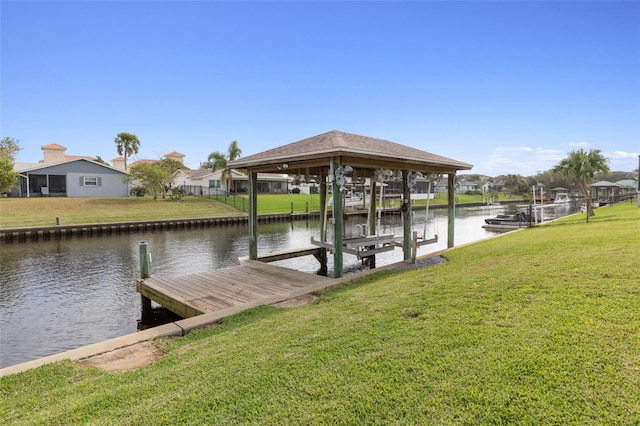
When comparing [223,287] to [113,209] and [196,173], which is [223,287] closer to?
[113,209]

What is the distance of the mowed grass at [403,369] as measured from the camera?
2.65m

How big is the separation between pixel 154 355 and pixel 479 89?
2214 centimetres

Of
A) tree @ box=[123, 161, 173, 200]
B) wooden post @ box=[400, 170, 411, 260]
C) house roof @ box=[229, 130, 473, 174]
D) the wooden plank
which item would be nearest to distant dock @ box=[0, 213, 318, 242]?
tree @ box=[123, 161, 173, 200]

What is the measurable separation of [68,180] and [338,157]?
38.4m

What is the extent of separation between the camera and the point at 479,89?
68.7ft

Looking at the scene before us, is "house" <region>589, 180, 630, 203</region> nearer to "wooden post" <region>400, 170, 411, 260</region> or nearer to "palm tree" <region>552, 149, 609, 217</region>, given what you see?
"palm tree" <region>552, 149, 609, 217</region>

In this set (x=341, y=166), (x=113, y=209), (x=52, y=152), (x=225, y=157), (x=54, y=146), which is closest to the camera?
(x=341, y=166)

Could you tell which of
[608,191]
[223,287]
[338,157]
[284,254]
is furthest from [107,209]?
[608,191]

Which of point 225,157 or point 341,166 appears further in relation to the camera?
point 225,157

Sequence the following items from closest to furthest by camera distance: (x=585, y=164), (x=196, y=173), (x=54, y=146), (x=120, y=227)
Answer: (x=585, y=164), (x=120, y=227), (x=196, y=173), (x=54, y=146)

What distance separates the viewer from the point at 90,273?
13148mm

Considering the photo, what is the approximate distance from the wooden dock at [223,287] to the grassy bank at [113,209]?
21058 mm

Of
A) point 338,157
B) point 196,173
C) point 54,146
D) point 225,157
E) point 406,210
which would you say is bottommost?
point 406,210

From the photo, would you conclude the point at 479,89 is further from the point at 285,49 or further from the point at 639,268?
the point at 639,268
